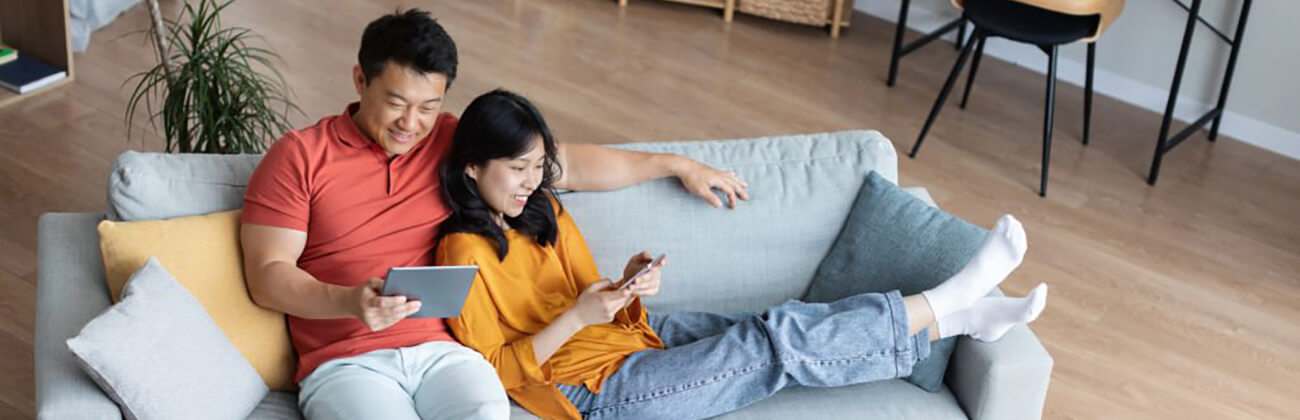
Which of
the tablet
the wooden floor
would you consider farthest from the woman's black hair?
the wooden floor

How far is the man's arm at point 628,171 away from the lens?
8.16 ft

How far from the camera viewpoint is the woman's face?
221cm

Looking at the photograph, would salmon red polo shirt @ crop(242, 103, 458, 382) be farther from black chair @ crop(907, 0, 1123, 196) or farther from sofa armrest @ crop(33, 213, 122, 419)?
black chair @ crop(907, 0, 1123, 196)

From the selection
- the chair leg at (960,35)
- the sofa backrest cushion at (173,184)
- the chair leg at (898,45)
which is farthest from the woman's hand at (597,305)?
the chair leg at (960,35)

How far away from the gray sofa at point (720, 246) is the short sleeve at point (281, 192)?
179mm

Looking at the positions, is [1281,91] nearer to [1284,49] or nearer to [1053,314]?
[1284,49]

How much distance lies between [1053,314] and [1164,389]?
340mm

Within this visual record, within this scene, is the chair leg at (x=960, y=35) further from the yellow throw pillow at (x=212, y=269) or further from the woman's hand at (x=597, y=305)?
the yellow throw pillow at (x=212, y=269)

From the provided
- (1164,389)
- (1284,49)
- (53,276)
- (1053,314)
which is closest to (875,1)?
(1284,49)

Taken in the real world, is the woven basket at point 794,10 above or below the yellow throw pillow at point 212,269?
below

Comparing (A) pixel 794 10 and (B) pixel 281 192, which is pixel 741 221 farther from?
(A) pixel 794 10

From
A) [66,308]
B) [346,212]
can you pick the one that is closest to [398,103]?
[346,212]

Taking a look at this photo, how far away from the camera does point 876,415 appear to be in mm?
2350

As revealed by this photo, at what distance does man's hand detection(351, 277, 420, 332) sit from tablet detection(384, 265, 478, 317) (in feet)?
0.04
